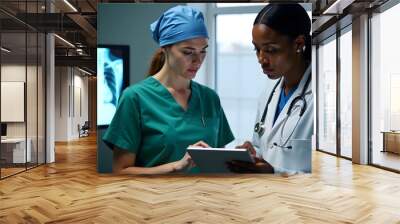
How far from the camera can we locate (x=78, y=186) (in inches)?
239

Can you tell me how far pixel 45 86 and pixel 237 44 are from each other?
14.4 ft

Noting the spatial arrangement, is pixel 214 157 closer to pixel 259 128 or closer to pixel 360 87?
pixel 259 128

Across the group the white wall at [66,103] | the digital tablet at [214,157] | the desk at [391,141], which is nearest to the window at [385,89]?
the desk at [391,141]

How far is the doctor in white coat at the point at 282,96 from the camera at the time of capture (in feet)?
21.5

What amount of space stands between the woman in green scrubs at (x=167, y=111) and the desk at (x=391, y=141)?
332cm

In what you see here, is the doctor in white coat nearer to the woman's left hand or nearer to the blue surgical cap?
the woman's left hand

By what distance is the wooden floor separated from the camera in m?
4.23

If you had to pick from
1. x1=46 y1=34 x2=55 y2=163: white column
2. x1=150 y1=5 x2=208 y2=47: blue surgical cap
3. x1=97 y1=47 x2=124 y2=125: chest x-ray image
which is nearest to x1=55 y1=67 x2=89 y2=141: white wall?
x1=46 y1=34 x2=55 y2=163: white column

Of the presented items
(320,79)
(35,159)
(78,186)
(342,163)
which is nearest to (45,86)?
(35,159)

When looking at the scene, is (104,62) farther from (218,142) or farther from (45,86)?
(45,86)

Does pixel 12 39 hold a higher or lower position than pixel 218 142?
higher

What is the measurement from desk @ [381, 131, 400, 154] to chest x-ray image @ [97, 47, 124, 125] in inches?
186

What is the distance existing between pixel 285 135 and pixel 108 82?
8.89 feet

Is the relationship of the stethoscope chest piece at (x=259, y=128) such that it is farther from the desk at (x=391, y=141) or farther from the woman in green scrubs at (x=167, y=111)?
the desk at (x=391, y=141)
